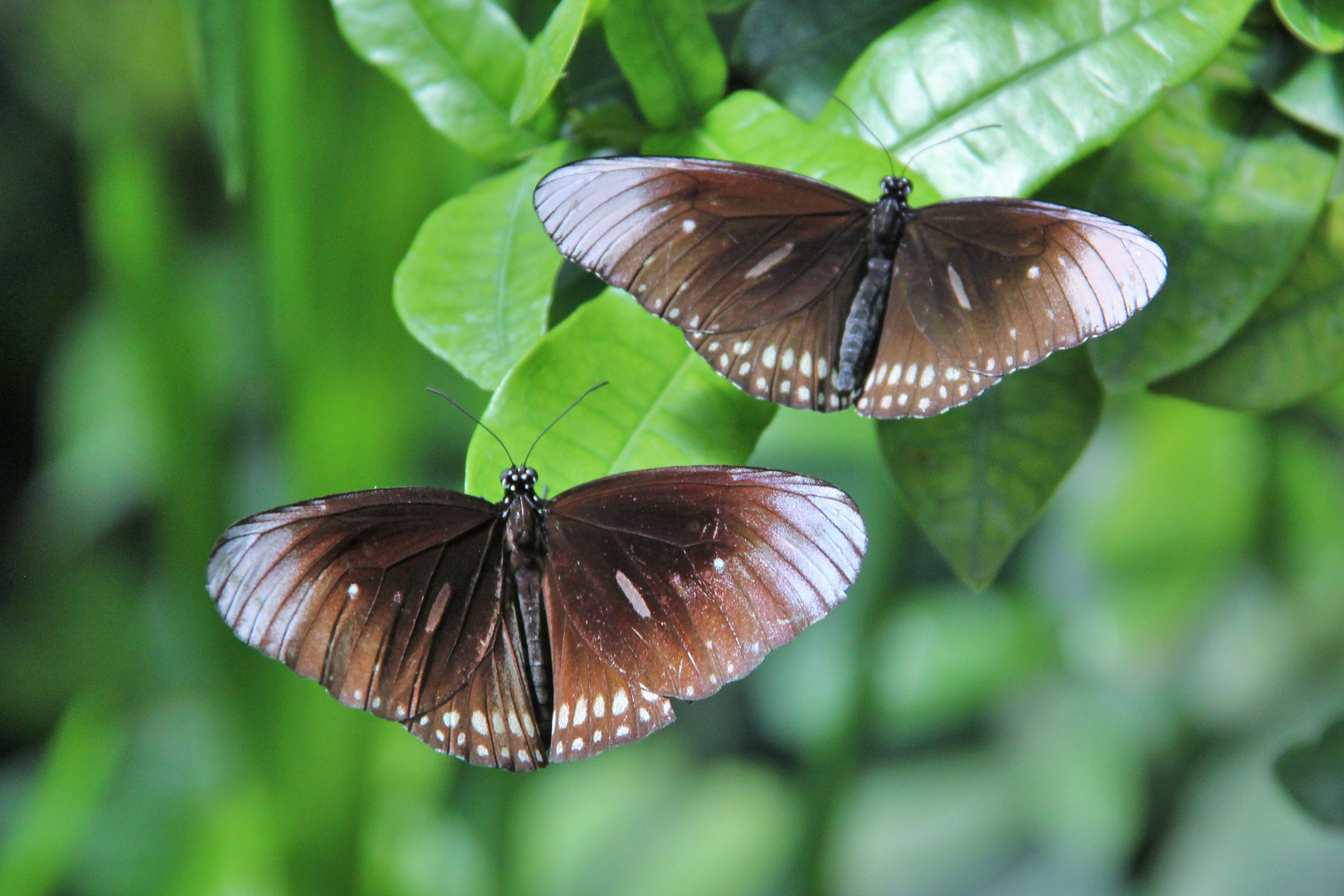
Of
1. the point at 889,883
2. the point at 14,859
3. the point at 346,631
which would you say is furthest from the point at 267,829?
the point at 346,631

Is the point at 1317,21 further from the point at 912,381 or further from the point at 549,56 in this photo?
the point at 549,56

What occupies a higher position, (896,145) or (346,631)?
(896,145)

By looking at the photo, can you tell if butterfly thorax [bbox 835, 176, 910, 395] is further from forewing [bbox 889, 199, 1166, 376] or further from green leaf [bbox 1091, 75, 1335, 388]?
green leaf [bbox 1091, 75, 1335, 388]

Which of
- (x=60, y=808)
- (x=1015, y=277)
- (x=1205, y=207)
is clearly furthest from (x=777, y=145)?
(x=60, y=808)

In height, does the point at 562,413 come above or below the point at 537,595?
above

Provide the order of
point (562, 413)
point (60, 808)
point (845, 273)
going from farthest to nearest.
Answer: point (60, 808)
point (845, 273)
point (562, 413)

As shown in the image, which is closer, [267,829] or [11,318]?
[267,829]

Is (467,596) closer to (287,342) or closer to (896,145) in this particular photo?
(896,145)
